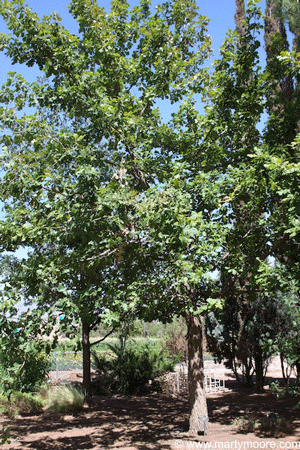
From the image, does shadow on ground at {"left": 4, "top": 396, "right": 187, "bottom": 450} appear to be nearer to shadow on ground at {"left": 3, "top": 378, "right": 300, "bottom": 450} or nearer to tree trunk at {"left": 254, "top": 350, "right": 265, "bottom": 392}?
shadow on ground at {"left": 3, "top": 378, "right": 300, "bottom": 450}

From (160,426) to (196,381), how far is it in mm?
1766

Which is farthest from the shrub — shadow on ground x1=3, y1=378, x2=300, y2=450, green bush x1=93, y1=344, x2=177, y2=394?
green bush x1=93, y1=344, x2=177, y2=394

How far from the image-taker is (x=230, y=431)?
8.08 meters

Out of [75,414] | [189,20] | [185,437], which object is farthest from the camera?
[75,414]

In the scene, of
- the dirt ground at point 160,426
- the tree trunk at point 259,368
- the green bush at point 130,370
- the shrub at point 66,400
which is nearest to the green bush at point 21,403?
the shrub at point 66,400

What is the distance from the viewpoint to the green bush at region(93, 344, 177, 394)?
14.9m

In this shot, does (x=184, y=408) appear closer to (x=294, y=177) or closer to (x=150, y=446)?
(x=150, y=446)

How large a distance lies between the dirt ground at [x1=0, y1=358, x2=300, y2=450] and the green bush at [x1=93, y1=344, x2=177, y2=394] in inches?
90.9

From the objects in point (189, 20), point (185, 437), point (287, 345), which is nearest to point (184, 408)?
point (185, 437)

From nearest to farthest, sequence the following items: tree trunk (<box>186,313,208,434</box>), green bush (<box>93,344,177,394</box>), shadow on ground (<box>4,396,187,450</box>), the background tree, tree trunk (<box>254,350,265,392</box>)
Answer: the background tree, shadow on ground (<box>4,396,187,450</box>), tree trunk (<box>186,313,208,434</box>), tree trunk (<box>254,350,265,392</box>), green bush (<box>93,344,177,394</box>)

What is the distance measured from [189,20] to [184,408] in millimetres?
10486

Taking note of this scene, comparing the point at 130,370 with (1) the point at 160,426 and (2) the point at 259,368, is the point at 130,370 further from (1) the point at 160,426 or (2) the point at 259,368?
(1) the point at 160,426

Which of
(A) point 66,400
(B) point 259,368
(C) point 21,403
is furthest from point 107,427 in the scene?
(B) point 259,368

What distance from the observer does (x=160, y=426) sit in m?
8.90
